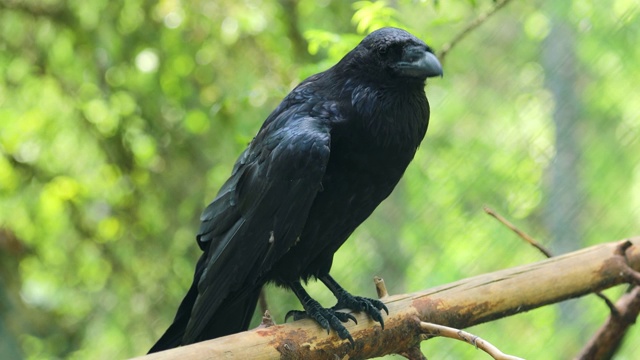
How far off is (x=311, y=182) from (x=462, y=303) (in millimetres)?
455

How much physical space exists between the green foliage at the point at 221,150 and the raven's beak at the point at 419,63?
0.92 meters

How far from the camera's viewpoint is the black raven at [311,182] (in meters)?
1.78

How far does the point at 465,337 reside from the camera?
59.7 inches

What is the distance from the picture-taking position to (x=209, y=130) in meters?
3.31

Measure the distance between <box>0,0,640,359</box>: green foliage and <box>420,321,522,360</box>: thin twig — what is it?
4.03ft

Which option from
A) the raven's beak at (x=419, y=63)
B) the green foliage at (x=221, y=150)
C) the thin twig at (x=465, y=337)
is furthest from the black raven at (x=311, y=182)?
the green foliage at (x=221, y=150)

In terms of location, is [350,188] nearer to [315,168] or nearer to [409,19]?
[315,168]

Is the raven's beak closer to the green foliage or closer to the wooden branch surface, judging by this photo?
the wooden branch surface

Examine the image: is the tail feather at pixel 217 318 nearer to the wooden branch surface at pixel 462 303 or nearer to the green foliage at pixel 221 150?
the wooden branch surface at pixel 462 303

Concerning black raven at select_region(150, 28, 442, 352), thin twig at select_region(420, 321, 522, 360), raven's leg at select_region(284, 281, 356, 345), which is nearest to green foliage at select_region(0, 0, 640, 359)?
black raven at select_region(150, 28, 442, 352)

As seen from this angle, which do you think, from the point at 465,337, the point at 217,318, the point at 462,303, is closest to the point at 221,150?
the point at 217,318

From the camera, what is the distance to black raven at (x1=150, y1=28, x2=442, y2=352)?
1775mm

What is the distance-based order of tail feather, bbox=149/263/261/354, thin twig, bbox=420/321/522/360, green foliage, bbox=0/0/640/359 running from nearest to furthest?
thin twig, bbox=420/321/522/360, tail feather, bbox=149/263/261/354, green foliage, bbox=0/0/640/359

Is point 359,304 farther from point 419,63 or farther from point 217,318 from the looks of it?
point 419,63
